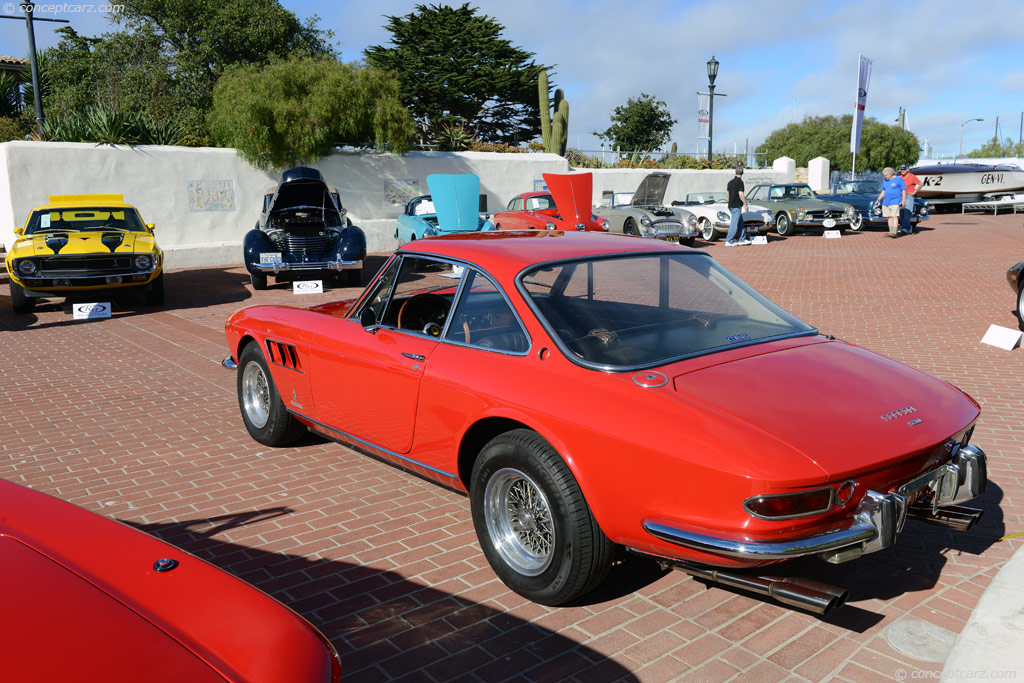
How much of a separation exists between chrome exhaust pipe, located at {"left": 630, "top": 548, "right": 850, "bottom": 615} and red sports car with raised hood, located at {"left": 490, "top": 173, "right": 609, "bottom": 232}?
13.8 metres

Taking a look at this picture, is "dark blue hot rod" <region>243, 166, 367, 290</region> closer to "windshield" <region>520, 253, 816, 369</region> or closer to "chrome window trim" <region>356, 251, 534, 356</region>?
"chrome window trim" <region>356, 251, 534, 356</region>

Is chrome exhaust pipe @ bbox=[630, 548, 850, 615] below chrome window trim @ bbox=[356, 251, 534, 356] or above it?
below

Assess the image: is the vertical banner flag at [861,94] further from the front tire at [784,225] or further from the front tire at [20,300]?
the front tire at [20,300]

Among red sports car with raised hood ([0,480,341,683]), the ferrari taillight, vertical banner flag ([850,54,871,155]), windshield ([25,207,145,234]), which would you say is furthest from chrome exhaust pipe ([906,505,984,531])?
vertical banner flag ([850,54,871,155])

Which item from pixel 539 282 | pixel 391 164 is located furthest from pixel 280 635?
pixel 391 164

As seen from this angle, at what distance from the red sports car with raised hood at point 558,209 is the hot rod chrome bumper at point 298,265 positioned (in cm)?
430

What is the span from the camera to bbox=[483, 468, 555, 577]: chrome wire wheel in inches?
131

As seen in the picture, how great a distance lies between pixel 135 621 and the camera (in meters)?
1.90

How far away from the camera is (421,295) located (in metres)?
4.30

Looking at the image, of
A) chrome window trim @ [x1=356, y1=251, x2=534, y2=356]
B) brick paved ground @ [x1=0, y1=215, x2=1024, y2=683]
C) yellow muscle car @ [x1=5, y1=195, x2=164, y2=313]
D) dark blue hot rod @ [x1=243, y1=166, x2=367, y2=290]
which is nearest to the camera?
brick paved ground @ [x1=0, y1=215, x2=1024, y2=683]

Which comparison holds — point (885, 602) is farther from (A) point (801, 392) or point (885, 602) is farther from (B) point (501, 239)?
(B) point (501, 239)

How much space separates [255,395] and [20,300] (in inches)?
319

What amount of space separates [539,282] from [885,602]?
2037 millimetres

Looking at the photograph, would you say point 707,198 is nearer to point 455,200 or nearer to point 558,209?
point 558,209
